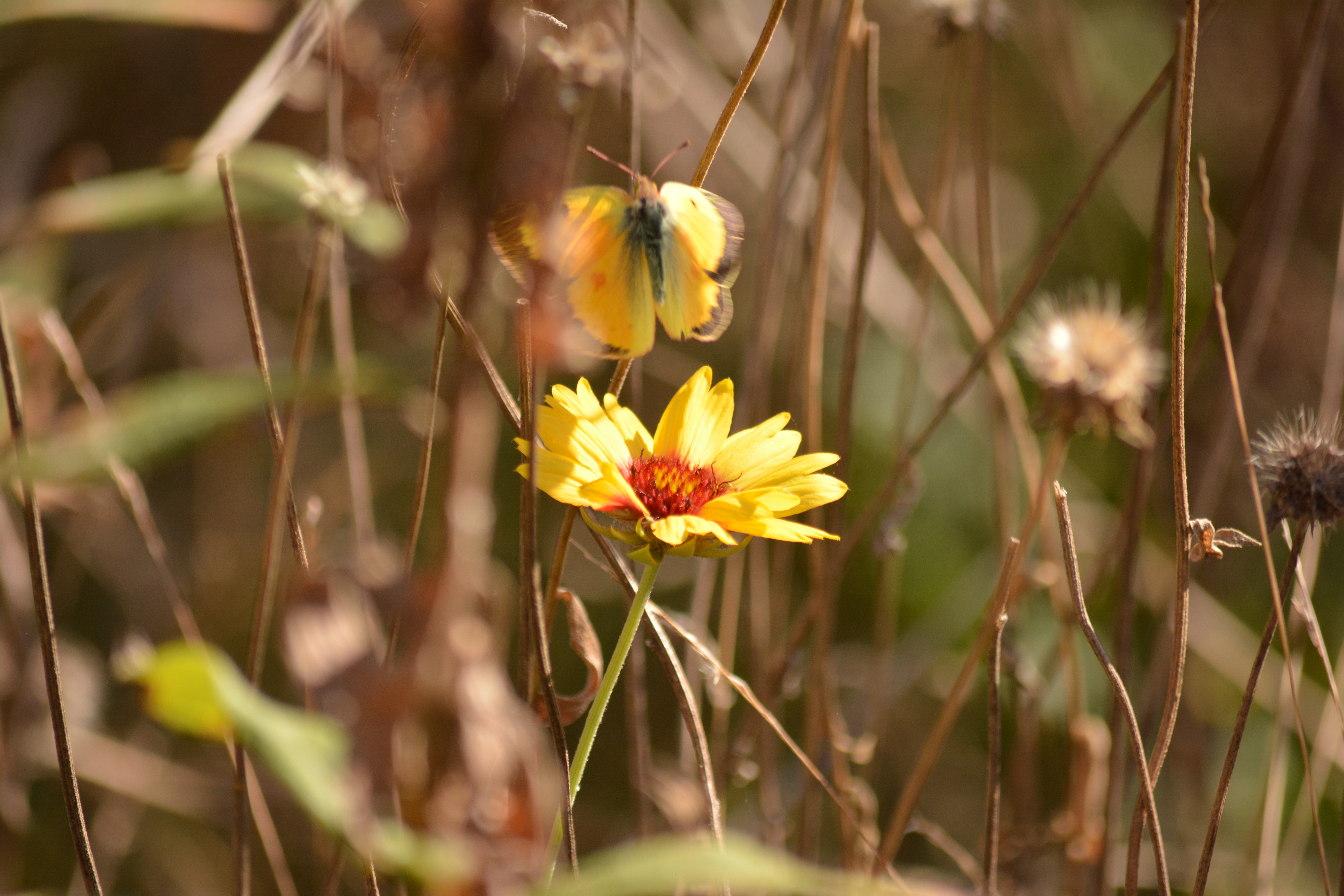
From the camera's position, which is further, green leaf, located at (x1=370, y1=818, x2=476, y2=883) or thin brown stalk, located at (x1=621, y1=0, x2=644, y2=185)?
thin brown stalk, located at (x1=621, y1=0, x2=644, y2=185)

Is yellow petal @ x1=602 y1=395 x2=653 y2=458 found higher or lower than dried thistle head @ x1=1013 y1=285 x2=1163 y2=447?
lower

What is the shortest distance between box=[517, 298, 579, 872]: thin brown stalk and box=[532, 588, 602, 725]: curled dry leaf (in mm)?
21

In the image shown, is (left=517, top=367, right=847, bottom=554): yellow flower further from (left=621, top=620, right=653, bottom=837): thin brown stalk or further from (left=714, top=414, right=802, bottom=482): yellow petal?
(left=621, top=620, right=653, bottom=837): thin brown stalk

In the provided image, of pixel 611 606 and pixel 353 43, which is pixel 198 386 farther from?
pixel 611 606

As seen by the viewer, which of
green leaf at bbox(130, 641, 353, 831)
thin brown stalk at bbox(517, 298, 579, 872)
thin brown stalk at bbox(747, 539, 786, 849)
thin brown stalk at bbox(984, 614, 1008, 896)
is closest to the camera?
green leaf at bbox(130, 641, 353, 831)

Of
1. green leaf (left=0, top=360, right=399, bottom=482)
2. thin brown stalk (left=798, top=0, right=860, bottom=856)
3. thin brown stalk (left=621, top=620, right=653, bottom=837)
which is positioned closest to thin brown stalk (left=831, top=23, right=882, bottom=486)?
thin brown stalk (left=798, top=0, right=860, bottom=856)

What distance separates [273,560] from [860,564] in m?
1.14

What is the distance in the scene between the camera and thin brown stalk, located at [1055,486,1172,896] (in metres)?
0.50

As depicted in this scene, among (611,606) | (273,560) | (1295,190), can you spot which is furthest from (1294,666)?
(611,606)

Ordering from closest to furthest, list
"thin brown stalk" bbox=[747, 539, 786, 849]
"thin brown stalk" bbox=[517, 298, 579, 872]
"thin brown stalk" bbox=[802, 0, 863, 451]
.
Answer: "thin brown stalk" bbox=[517, 298, 579, 872], "thin brown stalk" bbox=[802, 0, 863, 451], "thin brown stalk" bbox=[747, 539, 786, 849]

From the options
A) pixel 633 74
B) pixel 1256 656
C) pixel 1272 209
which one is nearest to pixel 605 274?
pixel 633 74

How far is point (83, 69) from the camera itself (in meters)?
1.45

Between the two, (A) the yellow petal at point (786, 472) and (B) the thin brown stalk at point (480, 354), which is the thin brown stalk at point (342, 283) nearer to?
(B) the thin brown stalk at point (480, 354)

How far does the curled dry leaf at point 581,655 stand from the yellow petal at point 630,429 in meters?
Result: 0.10
